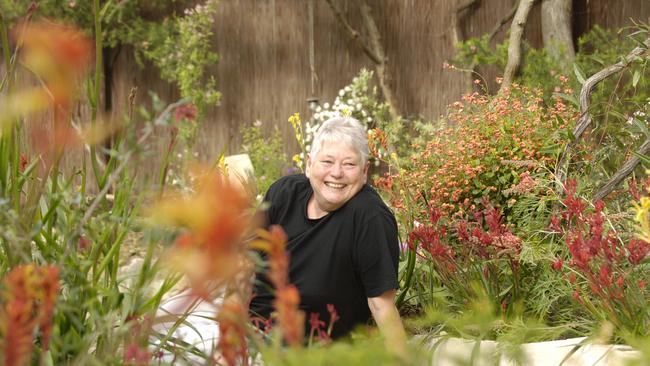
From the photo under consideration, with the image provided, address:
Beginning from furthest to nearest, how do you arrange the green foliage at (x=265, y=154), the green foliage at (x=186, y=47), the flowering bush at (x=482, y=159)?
the green foliage at (x=186, y=47)
the green foliage at (x=265, y=154)
the flowering bush at (x=482, y=159)

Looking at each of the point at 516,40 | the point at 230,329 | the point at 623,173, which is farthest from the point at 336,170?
the point at 516,40

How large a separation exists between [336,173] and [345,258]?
0.27 metres

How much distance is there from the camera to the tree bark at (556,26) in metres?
5.93

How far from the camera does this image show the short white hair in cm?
258

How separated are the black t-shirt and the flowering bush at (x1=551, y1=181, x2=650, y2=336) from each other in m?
0.53

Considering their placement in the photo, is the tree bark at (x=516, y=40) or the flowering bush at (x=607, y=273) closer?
the flowering bush at (x=607, y=273)

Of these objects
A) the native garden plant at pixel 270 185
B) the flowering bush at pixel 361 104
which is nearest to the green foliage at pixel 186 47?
the native garden plant at pixel 270 185

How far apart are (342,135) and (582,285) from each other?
2.78 ft

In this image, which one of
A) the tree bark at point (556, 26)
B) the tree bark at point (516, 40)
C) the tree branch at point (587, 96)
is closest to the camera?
the tree branch at point (587, 96)

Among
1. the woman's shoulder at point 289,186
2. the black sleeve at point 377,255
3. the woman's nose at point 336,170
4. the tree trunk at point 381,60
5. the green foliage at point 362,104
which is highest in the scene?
the tree trunk at point 381,60

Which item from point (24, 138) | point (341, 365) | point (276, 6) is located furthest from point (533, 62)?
point (341, 365)

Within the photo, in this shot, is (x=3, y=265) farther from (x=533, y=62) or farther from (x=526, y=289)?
(x=533, y=62)

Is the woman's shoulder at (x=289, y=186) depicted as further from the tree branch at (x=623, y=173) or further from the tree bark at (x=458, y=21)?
the tree bark at (x=458, y=21)

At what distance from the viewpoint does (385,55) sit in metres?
7.03
